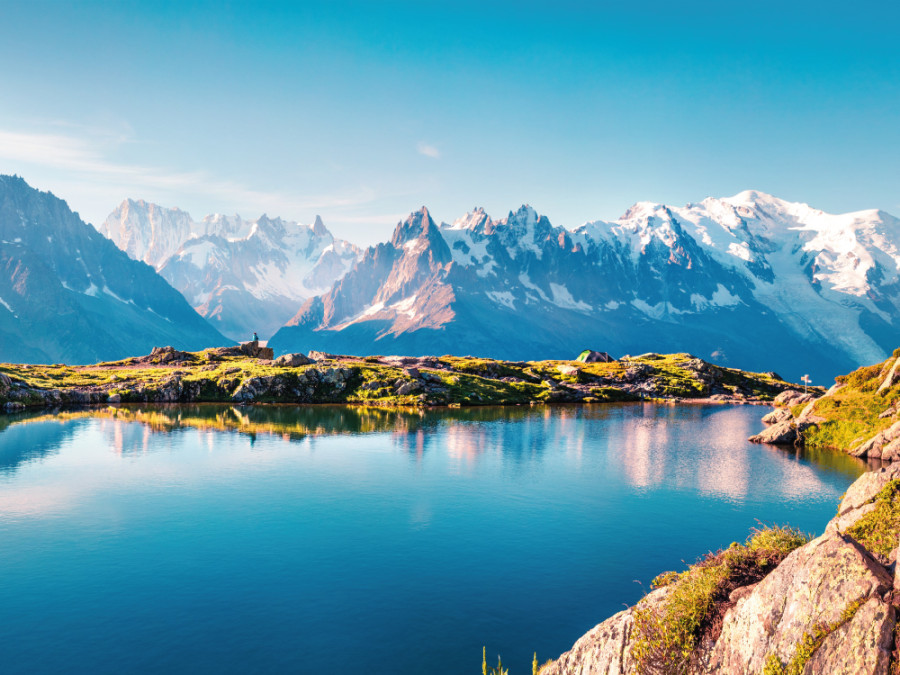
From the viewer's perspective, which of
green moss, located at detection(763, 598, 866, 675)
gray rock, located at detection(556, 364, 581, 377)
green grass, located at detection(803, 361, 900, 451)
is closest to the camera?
green moss, located at detection(763, 598, 866, 675)

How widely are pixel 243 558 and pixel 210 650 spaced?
11093 millimetres

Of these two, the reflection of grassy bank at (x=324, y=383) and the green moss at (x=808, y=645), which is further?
the reflection of grassy bank at (x=324, y=383)

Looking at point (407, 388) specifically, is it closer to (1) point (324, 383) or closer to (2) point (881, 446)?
(1) point (324, 383)

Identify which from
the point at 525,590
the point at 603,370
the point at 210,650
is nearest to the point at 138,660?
the point at 210,650

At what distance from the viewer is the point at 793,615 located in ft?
53.2

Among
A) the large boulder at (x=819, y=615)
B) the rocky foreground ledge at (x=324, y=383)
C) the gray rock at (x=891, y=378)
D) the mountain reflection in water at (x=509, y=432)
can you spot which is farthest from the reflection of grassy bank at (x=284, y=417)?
the large boulder at (x=819, y=615)

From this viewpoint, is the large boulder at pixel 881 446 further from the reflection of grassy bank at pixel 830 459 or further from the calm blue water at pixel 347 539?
the calm blue water at pixel 347 539

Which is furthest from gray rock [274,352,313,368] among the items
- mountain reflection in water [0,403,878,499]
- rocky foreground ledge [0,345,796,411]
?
mountain reflection in water [0,403,878,499]

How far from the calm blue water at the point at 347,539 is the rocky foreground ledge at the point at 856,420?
17.3 feet

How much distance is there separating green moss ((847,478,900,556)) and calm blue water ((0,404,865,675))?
14.0 metres

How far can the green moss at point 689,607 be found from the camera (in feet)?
59.1

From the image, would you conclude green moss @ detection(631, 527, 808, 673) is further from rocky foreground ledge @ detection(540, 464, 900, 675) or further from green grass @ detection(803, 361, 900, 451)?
green grass @ detection(803, 361, 900, 451)

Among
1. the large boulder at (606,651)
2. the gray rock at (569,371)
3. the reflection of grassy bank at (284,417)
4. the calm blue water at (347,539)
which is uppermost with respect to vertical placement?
the gray rock at (569,371)

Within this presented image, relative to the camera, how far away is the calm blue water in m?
28.2
